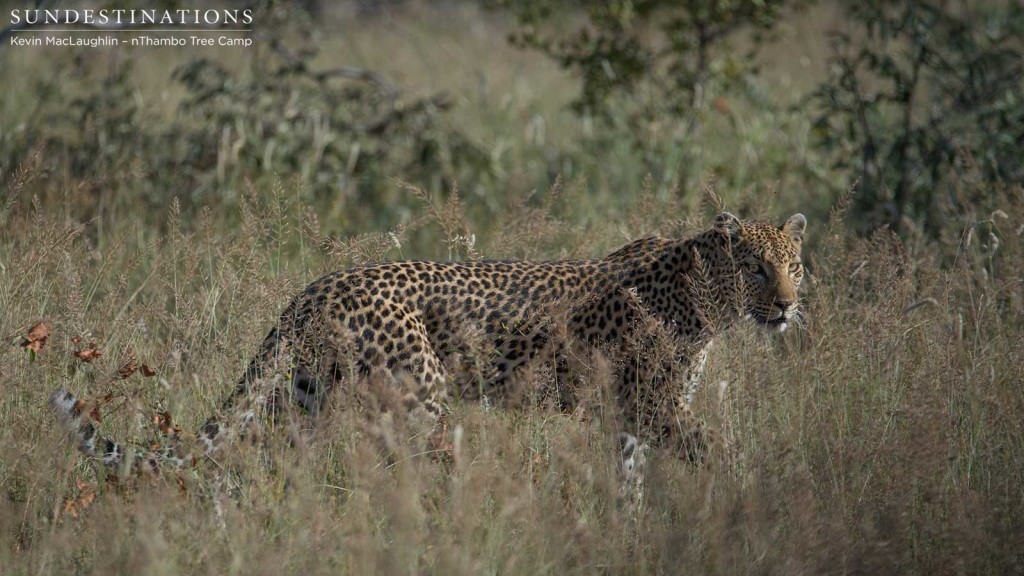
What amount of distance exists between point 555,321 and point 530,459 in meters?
0.87

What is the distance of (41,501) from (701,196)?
4.55m

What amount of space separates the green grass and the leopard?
192mm

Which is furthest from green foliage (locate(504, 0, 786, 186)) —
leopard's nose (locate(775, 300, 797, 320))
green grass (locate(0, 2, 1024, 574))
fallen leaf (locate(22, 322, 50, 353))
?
fallen leaf (locate(22, 322, 50, 353))

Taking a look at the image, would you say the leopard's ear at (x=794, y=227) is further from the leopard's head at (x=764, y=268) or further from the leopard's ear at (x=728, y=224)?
the leopard's ear at (x=728, y=224)

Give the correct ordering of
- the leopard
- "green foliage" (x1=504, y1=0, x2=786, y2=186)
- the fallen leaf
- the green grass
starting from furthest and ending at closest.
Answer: "green foliage" (x1=504, y1=0, x2=786, y2=186)
the leopard
the fallen leaf
the green grass

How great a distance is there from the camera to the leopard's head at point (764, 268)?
609cm

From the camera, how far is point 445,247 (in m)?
8.95

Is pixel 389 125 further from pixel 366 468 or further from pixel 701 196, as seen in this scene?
pixel 366 468

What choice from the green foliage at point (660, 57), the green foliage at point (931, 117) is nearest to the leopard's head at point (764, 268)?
the green foliage at point (931, 117)

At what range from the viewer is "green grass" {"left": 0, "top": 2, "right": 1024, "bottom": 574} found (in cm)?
424

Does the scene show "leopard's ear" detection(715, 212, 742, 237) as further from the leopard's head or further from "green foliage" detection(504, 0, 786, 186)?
"green foliage" detection(504, 0, 786, 186)

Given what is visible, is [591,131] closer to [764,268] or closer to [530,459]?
[764,268]

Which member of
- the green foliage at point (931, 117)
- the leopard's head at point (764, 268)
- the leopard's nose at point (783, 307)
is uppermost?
the green foliage at point (931, 117)

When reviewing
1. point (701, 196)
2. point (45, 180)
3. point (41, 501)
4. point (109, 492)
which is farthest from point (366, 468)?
point (45, 180)
